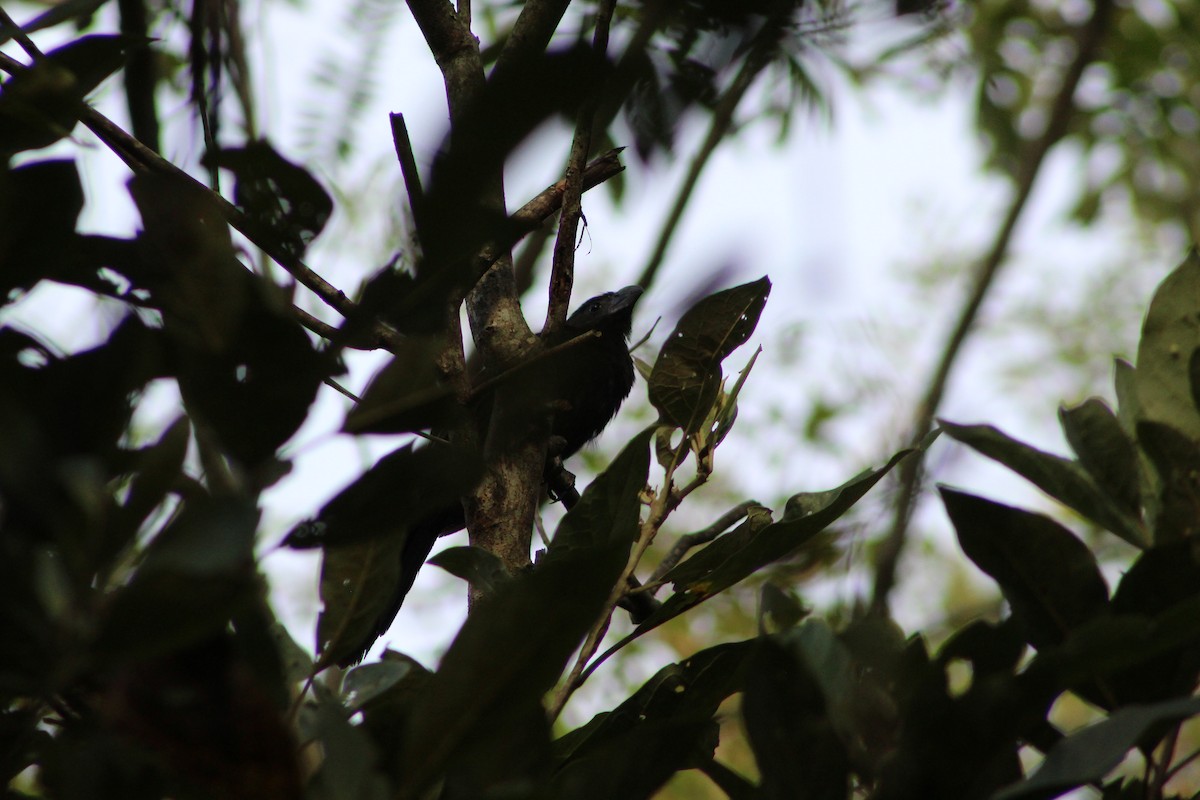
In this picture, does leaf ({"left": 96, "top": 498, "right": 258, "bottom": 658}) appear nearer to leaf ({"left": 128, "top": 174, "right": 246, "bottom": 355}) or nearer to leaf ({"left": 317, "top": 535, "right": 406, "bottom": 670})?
leaf ({"left": 128, "top": 174, "right": 246, "bottom": 355})

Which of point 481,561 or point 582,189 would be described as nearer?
point 481,561

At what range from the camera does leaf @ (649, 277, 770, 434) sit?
3.59 ft

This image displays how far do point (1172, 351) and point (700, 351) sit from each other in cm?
42

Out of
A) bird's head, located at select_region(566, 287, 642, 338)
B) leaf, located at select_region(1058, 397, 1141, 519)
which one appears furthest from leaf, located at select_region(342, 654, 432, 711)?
bird's head, located at select_region(566, 287, 642, 338)

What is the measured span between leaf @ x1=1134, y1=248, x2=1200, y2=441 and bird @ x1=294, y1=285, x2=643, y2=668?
449 mm

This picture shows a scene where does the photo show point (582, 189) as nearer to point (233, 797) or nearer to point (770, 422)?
point (233, 797)

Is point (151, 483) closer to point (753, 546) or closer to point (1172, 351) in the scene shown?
point (753, 546)

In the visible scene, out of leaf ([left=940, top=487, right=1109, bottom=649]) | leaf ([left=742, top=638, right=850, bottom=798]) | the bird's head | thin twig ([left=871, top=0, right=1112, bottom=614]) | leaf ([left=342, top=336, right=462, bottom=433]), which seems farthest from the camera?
the bird's head

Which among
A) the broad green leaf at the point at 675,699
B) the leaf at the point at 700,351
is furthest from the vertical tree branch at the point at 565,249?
the broad green leaf at the point at 675,699

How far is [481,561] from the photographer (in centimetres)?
97

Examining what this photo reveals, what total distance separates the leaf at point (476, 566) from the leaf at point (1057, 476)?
1.32ft

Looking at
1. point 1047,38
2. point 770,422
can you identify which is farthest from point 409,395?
point 770,422

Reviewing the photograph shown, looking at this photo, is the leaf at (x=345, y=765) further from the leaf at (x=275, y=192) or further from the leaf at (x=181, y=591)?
the leaf at (x=275, y=192)

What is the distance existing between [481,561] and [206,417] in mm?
470
